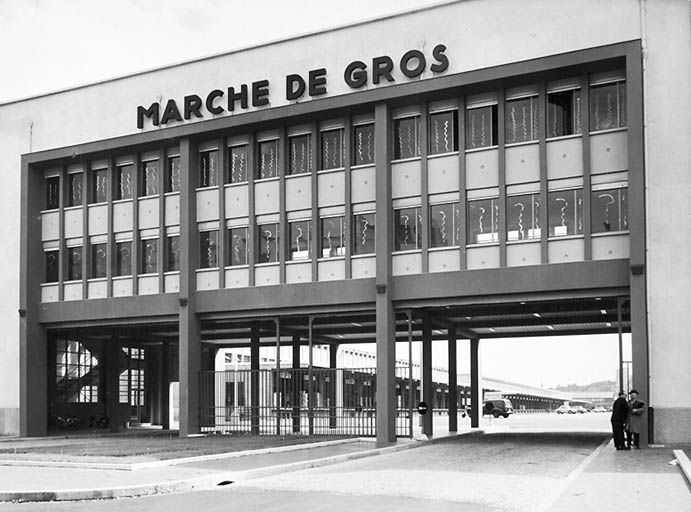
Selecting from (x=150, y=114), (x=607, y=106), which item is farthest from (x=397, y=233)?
(x=150, y=114)

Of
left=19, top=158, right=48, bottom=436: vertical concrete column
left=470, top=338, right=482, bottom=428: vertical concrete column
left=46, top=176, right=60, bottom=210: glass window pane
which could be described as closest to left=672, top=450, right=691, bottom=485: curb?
left=470, top=338, right=482, bottom=428: vertical concrete column

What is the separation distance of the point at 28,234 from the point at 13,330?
3923 millimetres

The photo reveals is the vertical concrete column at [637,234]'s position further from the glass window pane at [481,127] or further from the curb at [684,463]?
the glass window pane at [481,127]

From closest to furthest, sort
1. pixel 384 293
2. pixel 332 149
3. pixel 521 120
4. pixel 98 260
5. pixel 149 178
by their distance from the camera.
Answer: pixel 521 120
pixel 384 293
pixel 332 149
pixel 149 178
pixel 98 260

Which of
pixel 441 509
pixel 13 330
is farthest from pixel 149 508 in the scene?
pixel 13 330

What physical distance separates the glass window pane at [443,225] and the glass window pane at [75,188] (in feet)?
51.4

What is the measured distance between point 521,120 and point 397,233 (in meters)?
5.45

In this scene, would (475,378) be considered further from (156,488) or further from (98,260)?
(156,488)

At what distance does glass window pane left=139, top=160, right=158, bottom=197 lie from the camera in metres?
37.8

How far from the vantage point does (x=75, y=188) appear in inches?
1574

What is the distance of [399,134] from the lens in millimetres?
32906

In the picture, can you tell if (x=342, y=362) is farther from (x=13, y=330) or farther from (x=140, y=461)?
(x=140, y=461)

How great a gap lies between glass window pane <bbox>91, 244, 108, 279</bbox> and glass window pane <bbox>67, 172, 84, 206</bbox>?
6.94ft

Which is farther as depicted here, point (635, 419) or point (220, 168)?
point (220, 168)
